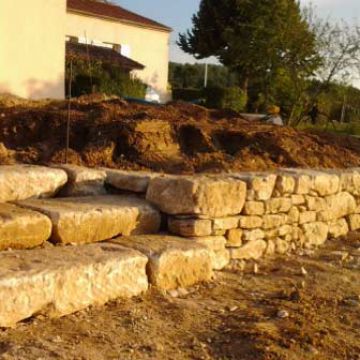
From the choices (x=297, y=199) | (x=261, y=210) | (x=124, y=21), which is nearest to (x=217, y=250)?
(x=261, y=210)

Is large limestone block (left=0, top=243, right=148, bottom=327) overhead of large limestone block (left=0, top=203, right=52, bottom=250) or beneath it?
beneath

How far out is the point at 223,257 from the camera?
16.2 ft

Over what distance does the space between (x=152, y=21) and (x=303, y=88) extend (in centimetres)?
1473

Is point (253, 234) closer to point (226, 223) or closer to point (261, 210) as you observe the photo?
point (261, 210)

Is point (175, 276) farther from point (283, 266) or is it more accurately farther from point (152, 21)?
point (152, 21)

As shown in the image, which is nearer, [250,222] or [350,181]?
[250,222]

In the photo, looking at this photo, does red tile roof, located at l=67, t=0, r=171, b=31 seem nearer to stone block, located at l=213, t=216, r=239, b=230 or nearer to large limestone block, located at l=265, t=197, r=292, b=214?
large limestone block, located at l=265, t=197, r=292, b=214

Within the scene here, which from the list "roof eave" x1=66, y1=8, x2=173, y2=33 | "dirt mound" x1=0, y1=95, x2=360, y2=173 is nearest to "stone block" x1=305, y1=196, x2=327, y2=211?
"dirt mound" x1=0, y1=95, x2=360, y2=173

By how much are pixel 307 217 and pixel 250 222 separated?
106cm

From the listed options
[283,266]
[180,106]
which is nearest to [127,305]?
[283,266]

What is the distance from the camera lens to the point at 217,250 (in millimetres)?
4859

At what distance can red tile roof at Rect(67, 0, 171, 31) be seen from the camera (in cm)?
2231

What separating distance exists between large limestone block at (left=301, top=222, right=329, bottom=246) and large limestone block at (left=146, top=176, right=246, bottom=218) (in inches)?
59.5

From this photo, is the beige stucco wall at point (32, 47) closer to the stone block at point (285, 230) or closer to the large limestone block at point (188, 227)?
the stone block at point (285, 230)
